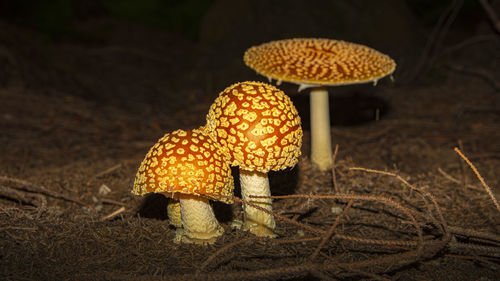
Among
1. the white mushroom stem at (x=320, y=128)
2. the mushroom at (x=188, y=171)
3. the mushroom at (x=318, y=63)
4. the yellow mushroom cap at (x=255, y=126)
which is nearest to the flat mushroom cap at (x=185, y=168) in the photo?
the mushroom at (x=188, y=171)

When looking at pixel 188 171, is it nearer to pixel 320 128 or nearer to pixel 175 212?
pixel 175 212

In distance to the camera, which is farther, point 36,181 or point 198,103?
point 198,103

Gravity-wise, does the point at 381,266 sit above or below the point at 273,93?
below

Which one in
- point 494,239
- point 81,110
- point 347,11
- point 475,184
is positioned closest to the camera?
point 494,239

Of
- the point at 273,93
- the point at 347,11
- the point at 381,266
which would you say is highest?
the point at 347,11

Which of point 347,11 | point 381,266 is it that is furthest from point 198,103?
point 381,266

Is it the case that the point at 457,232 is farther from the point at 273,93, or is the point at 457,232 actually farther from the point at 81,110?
the point at 81,110
